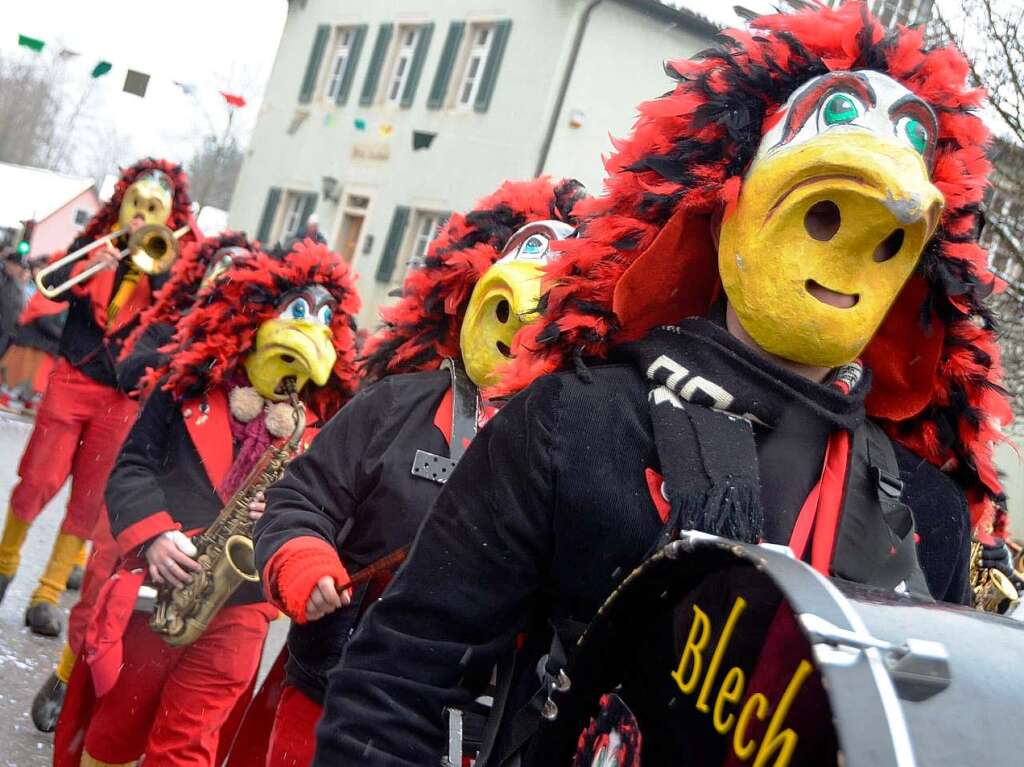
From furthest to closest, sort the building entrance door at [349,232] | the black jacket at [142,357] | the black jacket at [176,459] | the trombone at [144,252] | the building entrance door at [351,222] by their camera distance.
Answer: the building entrance door at [349,232], the building entrance door at [351,222], the trombone at [144,252], the black jacket at [142,357], the black jacket at [176,459]

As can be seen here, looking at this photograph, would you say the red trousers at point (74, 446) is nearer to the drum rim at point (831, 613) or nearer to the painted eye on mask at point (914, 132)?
the painted eye on mask at point (914, 132)

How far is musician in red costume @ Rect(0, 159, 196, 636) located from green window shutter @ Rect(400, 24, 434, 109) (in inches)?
699

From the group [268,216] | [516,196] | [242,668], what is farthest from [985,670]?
[268,216]

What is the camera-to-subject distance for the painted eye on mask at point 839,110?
2.28 meters

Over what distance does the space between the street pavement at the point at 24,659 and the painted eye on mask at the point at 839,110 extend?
422 cm

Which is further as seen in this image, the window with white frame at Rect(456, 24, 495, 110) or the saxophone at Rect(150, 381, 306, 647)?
the window with white frame at Rect(456, 24, 495, 110)

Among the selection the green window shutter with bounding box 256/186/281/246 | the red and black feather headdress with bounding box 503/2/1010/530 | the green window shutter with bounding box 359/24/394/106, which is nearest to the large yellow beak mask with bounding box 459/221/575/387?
the red and black feather headdress with bounding box 503/2/1010/530

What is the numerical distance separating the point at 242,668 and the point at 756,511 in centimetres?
316

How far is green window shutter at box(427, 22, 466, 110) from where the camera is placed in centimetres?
2464

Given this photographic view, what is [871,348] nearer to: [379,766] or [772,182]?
[772,182]

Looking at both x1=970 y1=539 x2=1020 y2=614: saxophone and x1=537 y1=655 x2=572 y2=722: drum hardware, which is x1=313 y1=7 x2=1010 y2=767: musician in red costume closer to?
x1=537 y1=655 x2=572 y2=722: drum hardware

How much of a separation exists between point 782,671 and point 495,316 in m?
2.71

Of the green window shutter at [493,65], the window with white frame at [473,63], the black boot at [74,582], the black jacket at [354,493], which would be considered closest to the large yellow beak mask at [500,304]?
the black jacket at [354,493]

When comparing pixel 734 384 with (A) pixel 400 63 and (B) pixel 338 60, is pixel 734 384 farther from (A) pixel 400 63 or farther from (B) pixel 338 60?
(B) pixel 338 60
